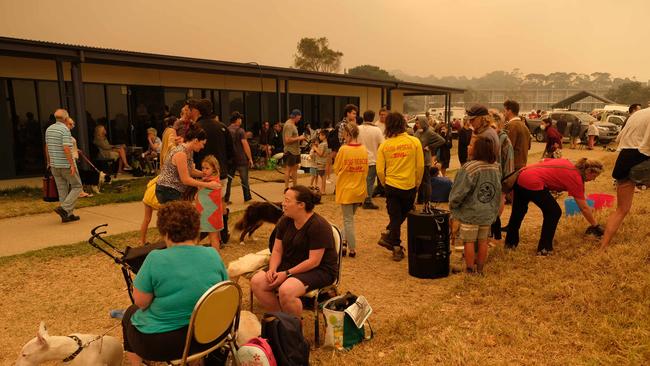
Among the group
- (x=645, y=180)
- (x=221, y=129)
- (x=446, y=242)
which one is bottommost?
(x=446, y=242)

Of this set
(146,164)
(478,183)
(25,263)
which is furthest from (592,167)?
(146,164)

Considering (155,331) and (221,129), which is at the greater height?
(221,129)

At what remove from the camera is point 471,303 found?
Result: 4.41m

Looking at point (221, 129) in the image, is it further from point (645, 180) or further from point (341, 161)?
point (645, 180)

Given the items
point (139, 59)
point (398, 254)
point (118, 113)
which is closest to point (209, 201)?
point (398, 254)

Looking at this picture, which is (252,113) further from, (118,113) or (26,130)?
(26,130)

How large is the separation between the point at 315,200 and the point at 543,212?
117 inches

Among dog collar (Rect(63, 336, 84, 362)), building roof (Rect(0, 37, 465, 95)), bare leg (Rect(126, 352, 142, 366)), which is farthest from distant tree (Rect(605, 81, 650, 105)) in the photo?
dog collar (Rect(63, 336, 84, 362))

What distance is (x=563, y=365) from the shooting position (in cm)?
320

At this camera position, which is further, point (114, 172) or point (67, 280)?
point (114, 172)

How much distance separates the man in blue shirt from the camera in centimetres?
704

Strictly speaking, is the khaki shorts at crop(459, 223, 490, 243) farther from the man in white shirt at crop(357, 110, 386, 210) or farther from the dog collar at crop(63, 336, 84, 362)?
the dog collar at crop(63, 336, 84, 362)

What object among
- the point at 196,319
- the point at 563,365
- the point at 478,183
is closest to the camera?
the point at 196,319

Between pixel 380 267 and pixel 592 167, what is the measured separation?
2749 mm
